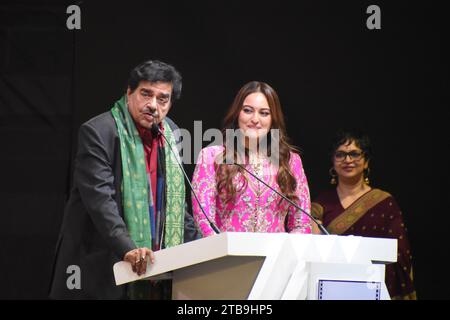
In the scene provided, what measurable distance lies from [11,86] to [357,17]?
1877mm

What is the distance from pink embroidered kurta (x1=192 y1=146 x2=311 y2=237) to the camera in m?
4.08

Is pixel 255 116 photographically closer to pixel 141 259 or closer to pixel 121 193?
pixel 121 193

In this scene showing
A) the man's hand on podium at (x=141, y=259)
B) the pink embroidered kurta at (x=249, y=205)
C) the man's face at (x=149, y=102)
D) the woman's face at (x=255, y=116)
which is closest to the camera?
the man's hand on podium at (x=141, y=259)

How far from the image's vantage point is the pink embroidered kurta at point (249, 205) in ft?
13.4

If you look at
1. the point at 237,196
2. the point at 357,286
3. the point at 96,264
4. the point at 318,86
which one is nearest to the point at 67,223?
the point at 96,264

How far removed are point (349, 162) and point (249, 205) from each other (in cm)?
117

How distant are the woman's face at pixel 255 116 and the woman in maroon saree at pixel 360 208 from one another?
881 mm

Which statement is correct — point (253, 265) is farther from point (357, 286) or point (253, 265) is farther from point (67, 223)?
point (67, 223)

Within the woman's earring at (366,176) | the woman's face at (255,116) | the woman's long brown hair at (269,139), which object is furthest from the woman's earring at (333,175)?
the woman's face at (255,116)

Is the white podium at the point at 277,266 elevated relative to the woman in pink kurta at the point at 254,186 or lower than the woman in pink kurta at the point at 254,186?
lower

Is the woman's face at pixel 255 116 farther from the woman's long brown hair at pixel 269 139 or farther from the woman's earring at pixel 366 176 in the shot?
the woman's earring at pixel 366 176

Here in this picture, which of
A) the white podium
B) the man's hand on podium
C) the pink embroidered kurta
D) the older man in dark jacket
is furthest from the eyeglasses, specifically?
the man's hand on podium

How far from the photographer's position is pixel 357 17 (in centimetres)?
506

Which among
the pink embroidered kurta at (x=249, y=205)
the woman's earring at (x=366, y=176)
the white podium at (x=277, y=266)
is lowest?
the white podium at (x=277, y=266)
